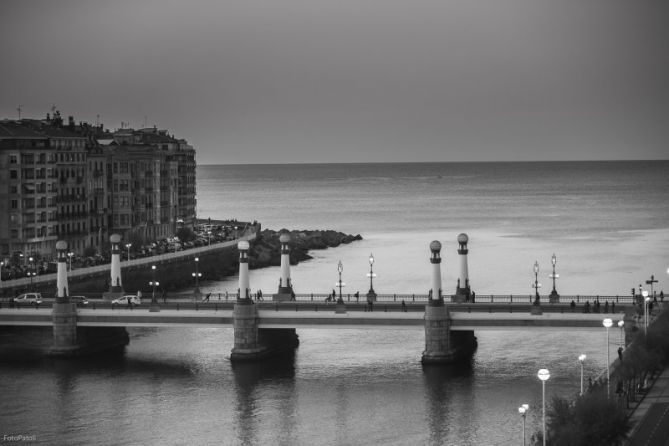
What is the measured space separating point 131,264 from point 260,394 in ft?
170

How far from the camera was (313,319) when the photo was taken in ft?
282

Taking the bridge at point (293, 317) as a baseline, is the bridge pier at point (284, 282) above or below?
above

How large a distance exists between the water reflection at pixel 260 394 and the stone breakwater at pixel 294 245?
68.4m

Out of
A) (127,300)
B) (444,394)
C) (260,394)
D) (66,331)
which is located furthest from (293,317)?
(127,300)

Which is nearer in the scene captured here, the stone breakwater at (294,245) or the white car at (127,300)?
the white car at (127,300)

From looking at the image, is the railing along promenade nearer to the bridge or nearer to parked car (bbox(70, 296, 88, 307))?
parked car (bbox(70, 296, 88, 307))

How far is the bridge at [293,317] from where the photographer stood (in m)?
83.2

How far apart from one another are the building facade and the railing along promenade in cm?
787

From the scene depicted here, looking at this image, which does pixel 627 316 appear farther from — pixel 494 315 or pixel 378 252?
pixel 378 252

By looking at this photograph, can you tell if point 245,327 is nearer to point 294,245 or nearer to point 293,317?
→ point 293,317

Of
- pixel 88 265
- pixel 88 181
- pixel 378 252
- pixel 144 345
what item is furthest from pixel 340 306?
pixel 378 252

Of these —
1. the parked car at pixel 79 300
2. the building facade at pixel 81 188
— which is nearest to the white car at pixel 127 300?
the parked car at pixel 79 300

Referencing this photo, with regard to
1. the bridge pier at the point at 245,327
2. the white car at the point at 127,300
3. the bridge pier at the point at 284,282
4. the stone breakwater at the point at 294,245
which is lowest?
the bridge pier at the point at 245,327

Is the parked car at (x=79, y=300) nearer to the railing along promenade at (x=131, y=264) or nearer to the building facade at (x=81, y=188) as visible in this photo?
the railing along promenade at (x=131, y=264)
